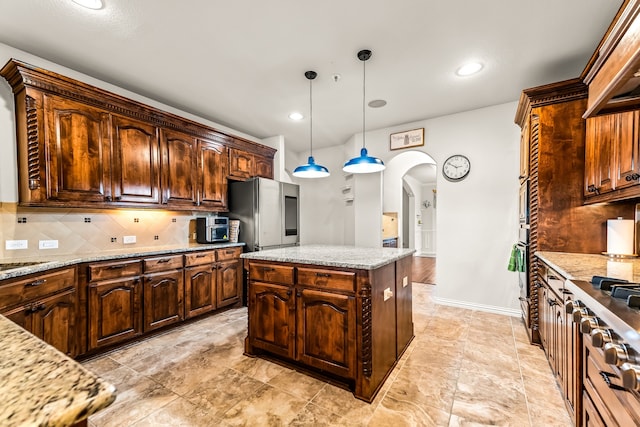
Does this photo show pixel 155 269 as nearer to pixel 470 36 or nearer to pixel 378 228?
pixel 378 228

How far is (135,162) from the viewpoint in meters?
3.01

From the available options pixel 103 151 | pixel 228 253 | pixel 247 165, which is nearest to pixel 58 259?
pixel 103 151

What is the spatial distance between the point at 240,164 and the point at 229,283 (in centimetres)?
173

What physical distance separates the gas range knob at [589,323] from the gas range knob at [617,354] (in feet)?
0.65

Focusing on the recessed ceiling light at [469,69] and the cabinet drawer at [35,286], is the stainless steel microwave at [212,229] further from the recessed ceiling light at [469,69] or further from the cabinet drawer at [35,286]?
the recessed ceiling light at [469,69]

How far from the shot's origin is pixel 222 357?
2486 mm

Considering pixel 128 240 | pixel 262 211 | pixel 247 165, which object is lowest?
pixel 128 240

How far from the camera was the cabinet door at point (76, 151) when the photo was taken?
2432mm

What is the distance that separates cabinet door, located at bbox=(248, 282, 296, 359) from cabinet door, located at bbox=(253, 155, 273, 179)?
99.1 inches

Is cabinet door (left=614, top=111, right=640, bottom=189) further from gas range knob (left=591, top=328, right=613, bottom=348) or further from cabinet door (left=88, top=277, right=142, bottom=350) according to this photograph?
cabinet door (left=88, top=277, right=142, bottom=350)

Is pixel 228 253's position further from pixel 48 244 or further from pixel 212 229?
pixel 48 244

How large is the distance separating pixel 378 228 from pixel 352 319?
2.72m

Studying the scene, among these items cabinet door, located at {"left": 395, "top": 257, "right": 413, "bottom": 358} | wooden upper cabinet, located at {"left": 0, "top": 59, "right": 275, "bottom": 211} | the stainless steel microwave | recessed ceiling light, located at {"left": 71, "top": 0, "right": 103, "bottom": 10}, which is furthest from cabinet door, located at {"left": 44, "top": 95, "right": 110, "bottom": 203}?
cabinet door, located at {"left": 395, "top": 257, "right": 413, "bottom": 358}

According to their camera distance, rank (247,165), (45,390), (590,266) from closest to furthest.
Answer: (45,390)
(590,266)
(247,165)
